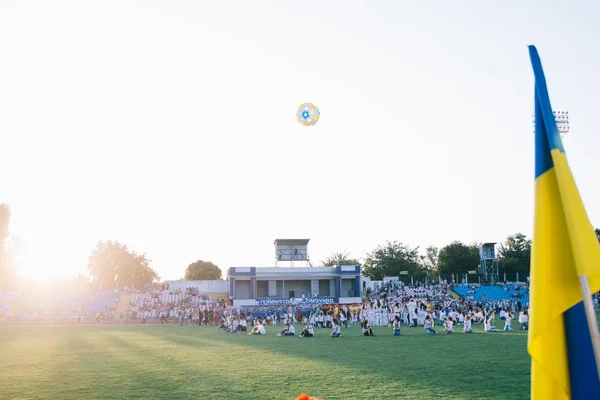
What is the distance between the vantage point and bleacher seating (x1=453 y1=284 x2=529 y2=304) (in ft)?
174

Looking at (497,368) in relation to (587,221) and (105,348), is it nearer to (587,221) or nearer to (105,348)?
(587,221)

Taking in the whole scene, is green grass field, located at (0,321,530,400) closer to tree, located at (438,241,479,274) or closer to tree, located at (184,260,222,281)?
tree, located at (438,241,479,274)

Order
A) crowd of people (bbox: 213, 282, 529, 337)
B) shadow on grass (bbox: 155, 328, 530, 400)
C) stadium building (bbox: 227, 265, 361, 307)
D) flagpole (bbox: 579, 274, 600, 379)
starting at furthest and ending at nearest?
stadium building (bbox: 227, 265, 361, 307)
crowd of people (bbox: 213, 282, 529, 337)
shadow on grass (bbox: 155, 328, 530, 400)
flagpole (bbox: 579, 274, 600, 379)

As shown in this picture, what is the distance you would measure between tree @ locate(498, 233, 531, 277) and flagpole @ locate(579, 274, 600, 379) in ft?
249

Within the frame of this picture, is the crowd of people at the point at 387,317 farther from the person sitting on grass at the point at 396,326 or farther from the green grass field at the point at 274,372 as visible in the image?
the green grass field at the point at 274,372

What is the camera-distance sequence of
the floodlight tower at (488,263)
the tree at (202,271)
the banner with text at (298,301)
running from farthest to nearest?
the tree at (202,271), the floodlight tower at (488,263), the banner with text at (298,301)

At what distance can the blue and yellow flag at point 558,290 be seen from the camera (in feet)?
10.9

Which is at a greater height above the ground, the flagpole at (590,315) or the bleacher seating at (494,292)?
the flagpole at (590,315)

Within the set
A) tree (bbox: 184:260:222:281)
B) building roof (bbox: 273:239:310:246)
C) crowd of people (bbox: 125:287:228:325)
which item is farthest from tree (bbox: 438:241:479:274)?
tree (bbox: 184:260:222:281)

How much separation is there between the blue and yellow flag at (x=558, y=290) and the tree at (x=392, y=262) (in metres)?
78.3

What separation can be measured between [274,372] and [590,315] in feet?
33.4

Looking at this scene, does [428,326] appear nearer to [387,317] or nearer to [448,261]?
[387,317]

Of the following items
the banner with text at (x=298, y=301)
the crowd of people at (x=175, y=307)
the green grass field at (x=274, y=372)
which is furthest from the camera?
the banner with text at (x=298, y=301)

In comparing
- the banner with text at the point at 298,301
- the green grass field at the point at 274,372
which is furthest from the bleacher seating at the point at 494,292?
the green grass field at the point at 274,372
